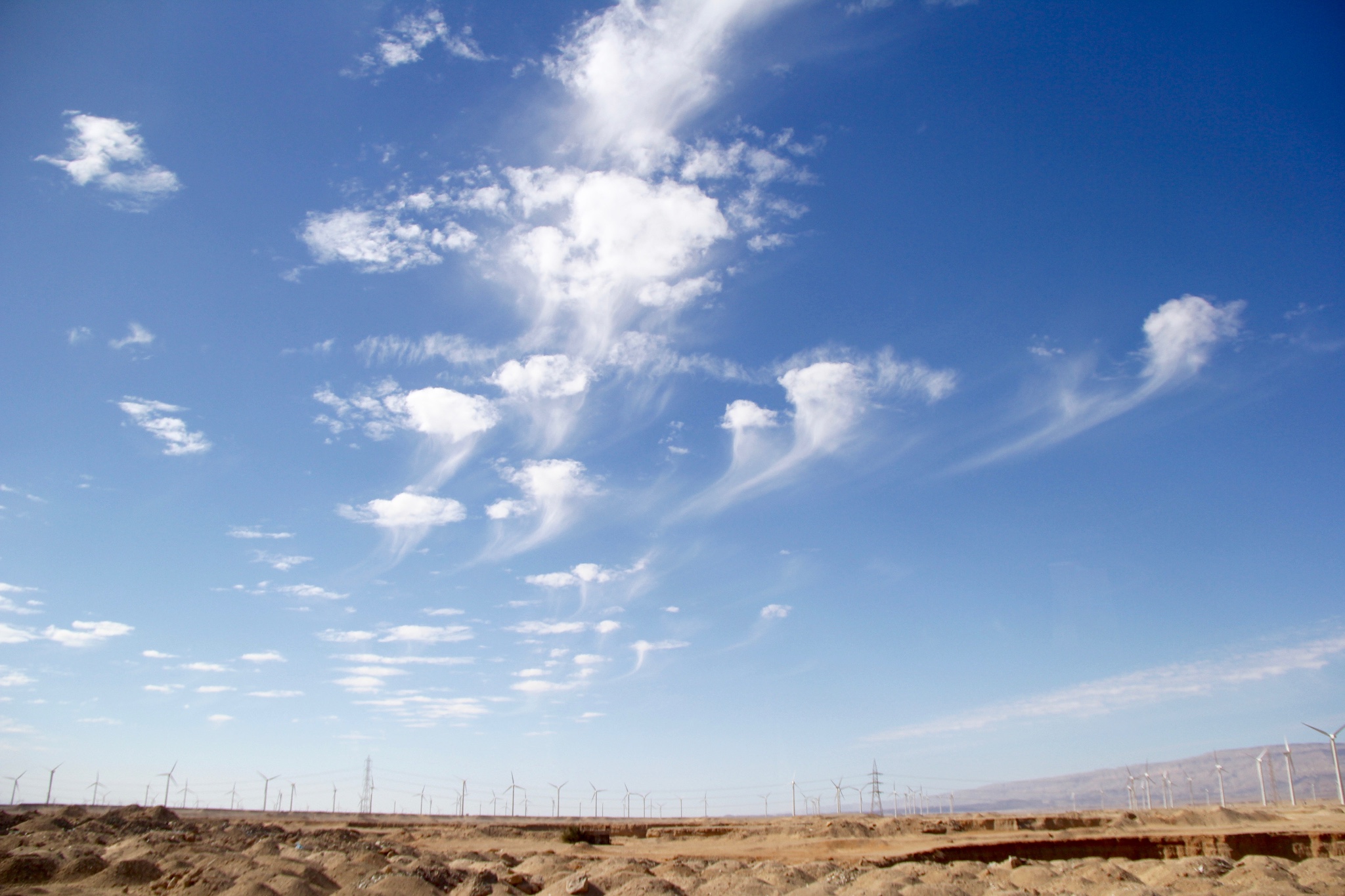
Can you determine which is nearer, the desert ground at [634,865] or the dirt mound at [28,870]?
the dirt mound at [28,870]

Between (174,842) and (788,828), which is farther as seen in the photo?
(788,828)

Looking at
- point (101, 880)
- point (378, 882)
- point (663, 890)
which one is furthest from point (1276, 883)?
point (101, 880)

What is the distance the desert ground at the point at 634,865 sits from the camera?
118 feet

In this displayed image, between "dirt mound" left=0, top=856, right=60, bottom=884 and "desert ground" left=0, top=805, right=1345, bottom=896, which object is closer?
"dirt mound" left=0, top=856, right=60, bottom=884

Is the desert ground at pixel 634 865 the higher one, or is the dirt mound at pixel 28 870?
the dirt mound at pixel 28 870

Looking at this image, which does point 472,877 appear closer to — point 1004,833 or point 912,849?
point 912,849

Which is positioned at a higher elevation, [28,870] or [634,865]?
[28,870]

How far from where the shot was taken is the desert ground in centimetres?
3591

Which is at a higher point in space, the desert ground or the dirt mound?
the dirt mound

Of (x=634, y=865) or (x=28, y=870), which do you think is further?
(x=634, y=865)

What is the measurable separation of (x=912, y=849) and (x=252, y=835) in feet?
183

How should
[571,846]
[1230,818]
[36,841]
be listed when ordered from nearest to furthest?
[36,841] → [571,846] → [1230,818]

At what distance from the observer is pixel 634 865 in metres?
45.8

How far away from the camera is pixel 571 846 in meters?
83.0
